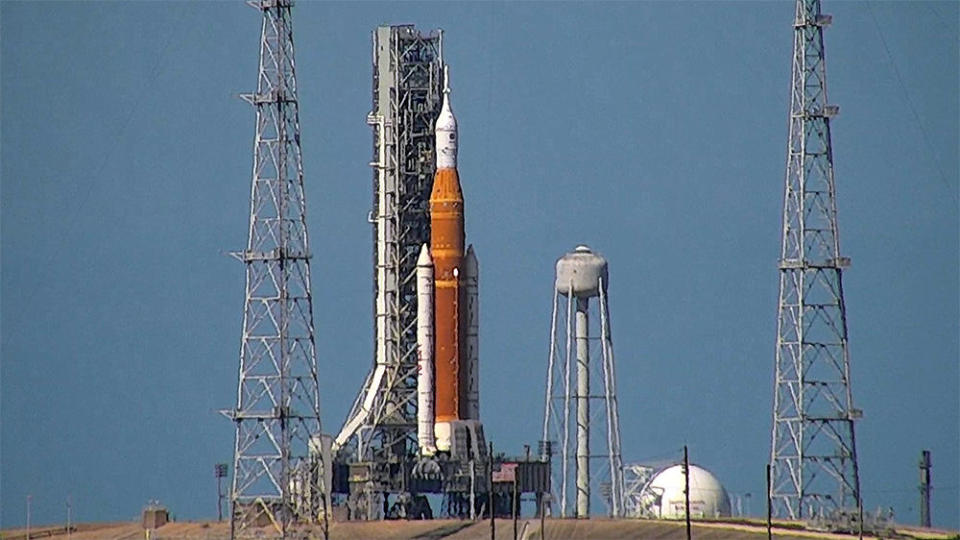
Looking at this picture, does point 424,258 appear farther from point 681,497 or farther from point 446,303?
point 681,497

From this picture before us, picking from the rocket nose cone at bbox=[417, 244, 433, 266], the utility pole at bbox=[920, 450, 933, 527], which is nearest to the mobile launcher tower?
the rocket nose cone at bbox=[417, 244, 433, 266]

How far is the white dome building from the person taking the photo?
136 m

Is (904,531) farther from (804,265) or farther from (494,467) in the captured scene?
(494,467)

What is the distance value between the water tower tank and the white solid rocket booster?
1032 centimetres

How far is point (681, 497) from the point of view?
136 meters

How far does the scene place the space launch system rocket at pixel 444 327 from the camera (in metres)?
134

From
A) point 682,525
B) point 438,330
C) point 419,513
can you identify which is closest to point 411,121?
point 438,330

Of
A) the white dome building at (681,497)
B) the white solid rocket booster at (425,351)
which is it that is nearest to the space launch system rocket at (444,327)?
the white solid rocket booster at (425,351)

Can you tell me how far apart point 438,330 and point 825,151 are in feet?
80.0

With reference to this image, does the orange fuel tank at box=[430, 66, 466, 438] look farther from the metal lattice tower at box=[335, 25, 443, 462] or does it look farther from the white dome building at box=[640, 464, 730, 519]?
the white dome building at box=[640, 464, 730, 519]

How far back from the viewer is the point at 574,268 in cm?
14100

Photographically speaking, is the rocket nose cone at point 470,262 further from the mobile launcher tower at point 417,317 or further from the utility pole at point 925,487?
the utility pole at point 925,487

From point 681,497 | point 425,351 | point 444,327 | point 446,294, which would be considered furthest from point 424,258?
point 681,497

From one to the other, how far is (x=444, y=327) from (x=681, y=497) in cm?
1568
